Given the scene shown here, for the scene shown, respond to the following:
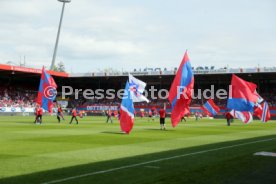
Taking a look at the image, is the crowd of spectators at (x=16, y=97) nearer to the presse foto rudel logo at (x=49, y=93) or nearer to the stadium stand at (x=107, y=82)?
the stadium stand at (x=107, y=82)

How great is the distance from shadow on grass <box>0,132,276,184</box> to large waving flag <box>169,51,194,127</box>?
15255mm

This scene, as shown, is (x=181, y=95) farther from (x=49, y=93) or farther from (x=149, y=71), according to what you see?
(x=149, y=71)

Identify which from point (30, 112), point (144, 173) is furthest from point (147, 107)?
point (144, 173)

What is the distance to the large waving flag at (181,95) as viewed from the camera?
1193 inches

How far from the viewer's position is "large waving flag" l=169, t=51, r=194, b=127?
1193 inches

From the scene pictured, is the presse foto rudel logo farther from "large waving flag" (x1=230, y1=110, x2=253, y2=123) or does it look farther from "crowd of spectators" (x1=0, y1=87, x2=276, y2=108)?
"crowd of spectators" (x1=0, y1=87, x2=276, y2=108)

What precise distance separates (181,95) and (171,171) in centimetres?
1907

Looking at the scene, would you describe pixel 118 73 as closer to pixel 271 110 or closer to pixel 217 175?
pixel 271 110

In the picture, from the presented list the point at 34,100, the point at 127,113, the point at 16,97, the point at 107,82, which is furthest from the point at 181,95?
the point at 107,82

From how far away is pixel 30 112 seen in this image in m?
77.5

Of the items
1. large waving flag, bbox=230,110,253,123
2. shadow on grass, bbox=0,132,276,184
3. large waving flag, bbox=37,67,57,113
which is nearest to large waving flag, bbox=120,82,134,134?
shadow on grass, bbox=0,132,276,184

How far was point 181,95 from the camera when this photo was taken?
99.4ft

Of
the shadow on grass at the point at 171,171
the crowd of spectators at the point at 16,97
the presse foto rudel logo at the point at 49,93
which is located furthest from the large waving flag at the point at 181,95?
the crowd of spectators at the point at 16,97

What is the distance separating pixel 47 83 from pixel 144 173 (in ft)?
114
